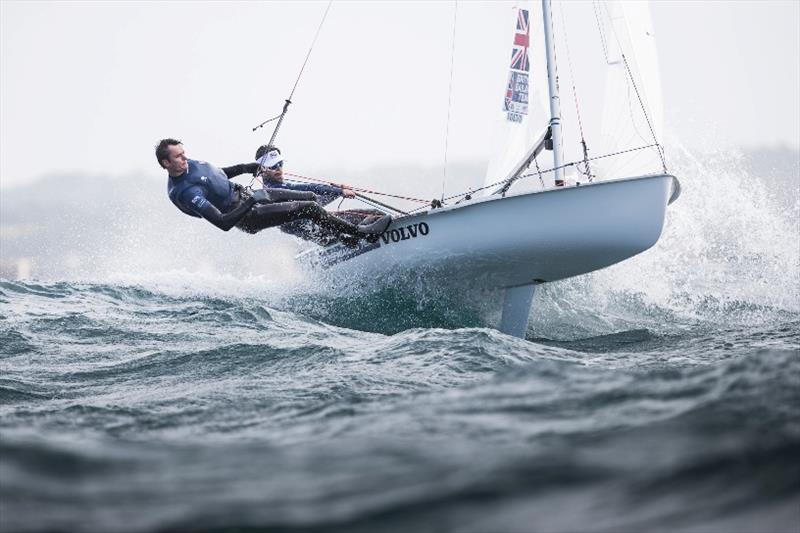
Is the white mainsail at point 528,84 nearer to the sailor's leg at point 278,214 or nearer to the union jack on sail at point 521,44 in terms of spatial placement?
the union jack on sail at point 521,44

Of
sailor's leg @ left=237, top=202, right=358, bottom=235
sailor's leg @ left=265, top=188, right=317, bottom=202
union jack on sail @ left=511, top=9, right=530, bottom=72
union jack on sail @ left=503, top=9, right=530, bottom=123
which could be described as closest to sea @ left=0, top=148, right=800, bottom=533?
sailor's leg @ left=237, top=202, right=358, bottom=235

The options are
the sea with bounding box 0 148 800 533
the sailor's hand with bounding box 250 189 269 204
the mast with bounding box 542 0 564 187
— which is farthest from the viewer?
the mast with bounding box 542 0 564 187

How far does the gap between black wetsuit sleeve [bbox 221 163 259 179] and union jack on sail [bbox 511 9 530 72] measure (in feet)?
15.5

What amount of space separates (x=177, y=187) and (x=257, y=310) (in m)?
1.84

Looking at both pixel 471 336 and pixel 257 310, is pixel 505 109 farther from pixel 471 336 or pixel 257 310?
pixel 471 336

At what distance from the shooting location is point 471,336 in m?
5.70

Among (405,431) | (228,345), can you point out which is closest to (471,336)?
(228,345)

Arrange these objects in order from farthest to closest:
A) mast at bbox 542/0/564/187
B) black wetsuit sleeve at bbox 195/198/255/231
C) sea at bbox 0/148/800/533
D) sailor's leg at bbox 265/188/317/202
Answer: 1. mast at bbox 542/0/564/187
2. sailor's leg at bbox 265/188/317/202
3. black wetsuit sleeve at bbox 195/198/255/231
4. sea at bbox 0/148/800/533

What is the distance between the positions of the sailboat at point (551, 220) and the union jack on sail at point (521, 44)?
162 centimetres

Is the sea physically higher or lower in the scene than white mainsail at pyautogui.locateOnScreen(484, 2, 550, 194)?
lower

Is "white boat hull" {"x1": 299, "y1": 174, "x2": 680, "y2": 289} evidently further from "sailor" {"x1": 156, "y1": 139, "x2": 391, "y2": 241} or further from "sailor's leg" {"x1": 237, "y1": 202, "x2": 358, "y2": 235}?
"sailor's leg" {"x1": 237, "y1": 202, "x2": 358, "y2": 235}

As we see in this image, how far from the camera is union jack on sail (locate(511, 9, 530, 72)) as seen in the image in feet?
37.6

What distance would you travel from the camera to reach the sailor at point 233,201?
7320 mm

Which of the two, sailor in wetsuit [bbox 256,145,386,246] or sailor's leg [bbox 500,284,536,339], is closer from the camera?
sailor in wetsuit [bbox 256,145,386,246]
